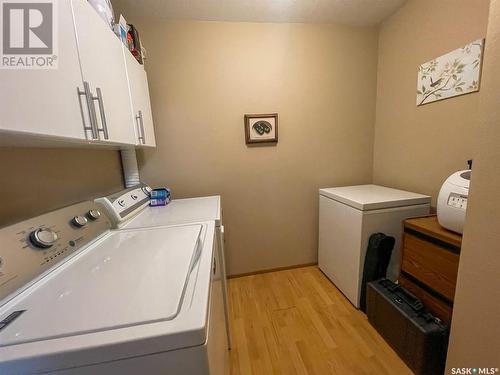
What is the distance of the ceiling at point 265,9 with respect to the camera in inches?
62.4

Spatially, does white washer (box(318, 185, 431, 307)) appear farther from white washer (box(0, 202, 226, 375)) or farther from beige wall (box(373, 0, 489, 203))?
white washer (box(0, 202, 226, 375))

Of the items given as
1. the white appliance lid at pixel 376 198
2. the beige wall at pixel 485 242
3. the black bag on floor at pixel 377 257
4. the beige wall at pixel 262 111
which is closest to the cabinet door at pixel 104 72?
the beige wall at pixel 262 111

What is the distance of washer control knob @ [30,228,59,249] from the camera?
70cm

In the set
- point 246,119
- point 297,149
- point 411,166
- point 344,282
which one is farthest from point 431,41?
point 344,282

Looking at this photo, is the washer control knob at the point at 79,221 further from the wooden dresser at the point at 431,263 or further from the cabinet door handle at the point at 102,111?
the wooden dresser at the point at 431,263

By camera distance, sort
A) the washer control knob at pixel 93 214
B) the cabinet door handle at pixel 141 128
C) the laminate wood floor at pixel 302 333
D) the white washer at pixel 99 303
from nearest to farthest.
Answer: the white washer at pixel 99 303 → the washer control knob at pixel 93 214 → the laminate wood floor at pixel 302 333 → the cabinet door handle at pixel 141 128

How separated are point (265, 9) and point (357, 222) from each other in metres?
1.82

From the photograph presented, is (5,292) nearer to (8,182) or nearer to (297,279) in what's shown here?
(8,182)

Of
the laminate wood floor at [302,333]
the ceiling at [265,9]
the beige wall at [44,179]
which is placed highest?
the ceiling at [265,9]

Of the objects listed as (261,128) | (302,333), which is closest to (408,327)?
(302,333)

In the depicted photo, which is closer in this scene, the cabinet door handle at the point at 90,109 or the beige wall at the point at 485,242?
the beige wall at the point at 485,242

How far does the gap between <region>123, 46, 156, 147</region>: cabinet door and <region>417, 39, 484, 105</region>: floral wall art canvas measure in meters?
2.11

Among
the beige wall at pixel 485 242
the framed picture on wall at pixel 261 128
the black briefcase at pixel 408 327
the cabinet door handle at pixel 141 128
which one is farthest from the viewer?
the framed picture on wall at pixel 261 128

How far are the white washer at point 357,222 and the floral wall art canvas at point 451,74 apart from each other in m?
0.75
